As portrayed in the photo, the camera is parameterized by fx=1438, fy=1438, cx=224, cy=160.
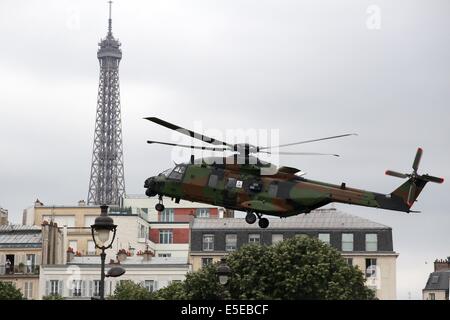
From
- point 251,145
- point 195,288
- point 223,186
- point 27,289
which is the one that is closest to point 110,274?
point 223,186

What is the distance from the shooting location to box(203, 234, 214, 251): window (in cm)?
16900

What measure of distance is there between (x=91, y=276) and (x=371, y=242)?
109 ft

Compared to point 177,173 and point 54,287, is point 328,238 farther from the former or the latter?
point 177,173

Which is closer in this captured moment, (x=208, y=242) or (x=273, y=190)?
(x=273, y=190)

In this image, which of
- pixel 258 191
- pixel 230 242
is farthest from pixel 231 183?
pixel 230 242

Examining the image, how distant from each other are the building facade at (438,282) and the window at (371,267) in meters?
21.3

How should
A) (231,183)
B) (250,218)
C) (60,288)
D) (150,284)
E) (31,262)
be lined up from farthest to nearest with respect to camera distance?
1. (31,262)
2. (150,284)
3. (60,288)
4. (231,183)
5. (250,218)

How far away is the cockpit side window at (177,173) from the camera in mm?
72500

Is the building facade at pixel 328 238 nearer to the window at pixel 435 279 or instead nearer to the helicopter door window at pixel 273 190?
the window at pixel 435 279

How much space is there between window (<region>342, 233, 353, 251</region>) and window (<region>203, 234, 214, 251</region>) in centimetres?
1549

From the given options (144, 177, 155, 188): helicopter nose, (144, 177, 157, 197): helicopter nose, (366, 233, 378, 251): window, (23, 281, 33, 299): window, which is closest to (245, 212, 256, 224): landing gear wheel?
(144, 177, 157, 197): helicopter nose

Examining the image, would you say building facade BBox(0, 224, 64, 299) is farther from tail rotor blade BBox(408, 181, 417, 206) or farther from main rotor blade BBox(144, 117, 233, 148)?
tail rotor blade BBox(408, 181, 417, 206)

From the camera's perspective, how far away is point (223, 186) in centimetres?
7138

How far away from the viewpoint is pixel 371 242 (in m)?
170
